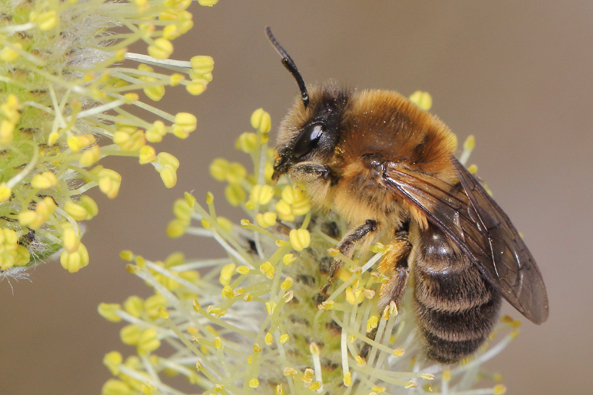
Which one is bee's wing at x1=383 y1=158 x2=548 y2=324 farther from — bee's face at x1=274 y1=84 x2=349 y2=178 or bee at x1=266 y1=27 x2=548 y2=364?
bee's face at x1=274 y1=84 x2=349 y2=178

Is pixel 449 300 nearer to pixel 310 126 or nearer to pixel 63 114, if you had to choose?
pixel 310 126

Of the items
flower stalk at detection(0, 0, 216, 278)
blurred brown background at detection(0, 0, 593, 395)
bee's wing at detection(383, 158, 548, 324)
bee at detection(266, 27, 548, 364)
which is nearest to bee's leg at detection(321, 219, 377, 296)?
Result: bee at detection(266, 27, 548, 364)

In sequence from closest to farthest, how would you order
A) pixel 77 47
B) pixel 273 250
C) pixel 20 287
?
pixel 77 47 < pixel 273 250 < pixel 20 287

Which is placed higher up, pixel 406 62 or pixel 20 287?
pixel 406 62

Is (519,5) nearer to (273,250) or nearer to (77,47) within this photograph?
(273,250)

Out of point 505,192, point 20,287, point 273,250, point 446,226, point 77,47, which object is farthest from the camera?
point 505,192

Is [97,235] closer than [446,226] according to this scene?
No

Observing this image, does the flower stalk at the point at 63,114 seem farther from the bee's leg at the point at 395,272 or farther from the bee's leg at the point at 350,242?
the bee's leg at the point at 395,272

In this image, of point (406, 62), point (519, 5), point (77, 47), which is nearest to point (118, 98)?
point (77, 47)
